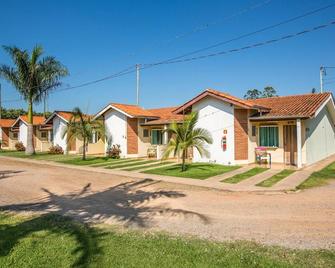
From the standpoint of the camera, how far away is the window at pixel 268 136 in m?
18.9

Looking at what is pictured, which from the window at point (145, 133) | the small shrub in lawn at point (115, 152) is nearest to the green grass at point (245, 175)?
the window at point (145, 133)

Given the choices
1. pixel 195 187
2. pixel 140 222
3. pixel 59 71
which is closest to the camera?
pixel 140 222

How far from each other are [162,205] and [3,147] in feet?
138

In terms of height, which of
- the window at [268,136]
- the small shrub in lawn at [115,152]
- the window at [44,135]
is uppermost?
the window at [44,135]

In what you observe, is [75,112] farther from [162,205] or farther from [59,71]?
[162,205]

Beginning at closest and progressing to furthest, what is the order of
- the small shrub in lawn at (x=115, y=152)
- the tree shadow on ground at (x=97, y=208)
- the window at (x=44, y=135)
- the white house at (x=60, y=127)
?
the tree shadow on ground at (x=97, y=208) → the small shrub in lawn at (x=115, y=152) → the white house at (x=60, y=127) → the window at (x=44, y=135)

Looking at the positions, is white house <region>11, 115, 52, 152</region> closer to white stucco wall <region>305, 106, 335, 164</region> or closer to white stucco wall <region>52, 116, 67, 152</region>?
white stucco wall <region>52, 116, 67, 152</region>

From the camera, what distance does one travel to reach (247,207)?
9258 millimetres

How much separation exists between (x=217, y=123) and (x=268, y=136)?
3.24 meters

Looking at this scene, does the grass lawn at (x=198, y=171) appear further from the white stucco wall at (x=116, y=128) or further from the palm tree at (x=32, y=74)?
the palm tree at (x=32, y=74)

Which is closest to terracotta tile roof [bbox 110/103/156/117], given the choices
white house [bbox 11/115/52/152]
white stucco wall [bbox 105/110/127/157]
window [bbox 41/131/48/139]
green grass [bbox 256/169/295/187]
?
white stucco wall [bbox 105/110/127/157]

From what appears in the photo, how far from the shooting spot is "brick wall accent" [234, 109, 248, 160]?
61.4ft

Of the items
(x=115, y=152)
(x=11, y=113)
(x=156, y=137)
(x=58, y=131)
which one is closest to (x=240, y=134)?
(x=156, y=137)

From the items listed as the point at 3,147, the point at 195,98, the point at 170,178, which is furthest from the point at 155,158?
the point at 3,147
